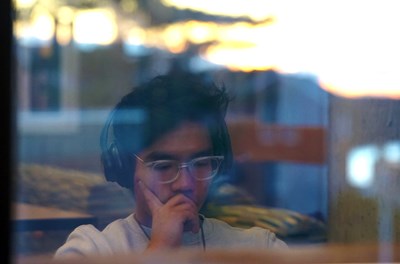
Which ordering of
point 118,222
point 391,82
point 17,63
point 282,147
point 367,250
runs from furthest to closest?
1. point 282,147
2. point 391,82
3. point 367,250
4. point 118,222
5. point 17,63

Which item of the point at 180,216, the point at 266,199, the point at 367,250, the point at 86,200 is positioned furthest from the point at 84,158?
the point at 367,250

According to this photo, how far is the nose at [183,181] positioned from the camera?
193 cm

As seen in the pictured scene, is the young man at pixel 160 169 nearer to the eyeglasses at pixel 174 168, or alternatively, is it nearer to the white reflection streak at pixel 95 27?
the eyeglasses at pixel 174 168

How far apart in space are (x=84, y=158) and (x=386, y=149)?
75 cm

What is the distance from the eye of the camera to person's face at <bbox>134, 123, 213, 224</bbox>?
6.33 feet

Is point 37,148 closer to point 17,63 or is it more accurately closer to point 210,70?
point 17,63

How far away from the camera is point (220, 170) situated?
2.00 meters

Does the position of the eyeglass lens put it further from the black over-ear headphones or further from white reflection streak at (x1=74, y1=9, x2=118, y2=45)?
white reflection streak at (x1=74, y1=9, x2=118, y2=45)

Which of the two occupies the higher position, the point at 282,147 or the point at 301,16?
the point at 301,16

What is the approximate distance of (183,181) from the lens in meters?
1.94

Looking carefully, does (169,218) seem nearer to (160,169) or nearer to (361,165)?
(160,169)

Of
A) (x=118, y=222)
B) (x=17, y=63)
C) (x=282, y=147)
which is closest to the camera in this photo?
(x=17, y=63)

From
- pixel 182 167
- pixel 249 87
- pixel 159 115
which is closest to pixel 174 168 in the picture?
pixel 182 167

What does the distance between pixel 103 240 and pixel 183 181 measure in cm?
22
